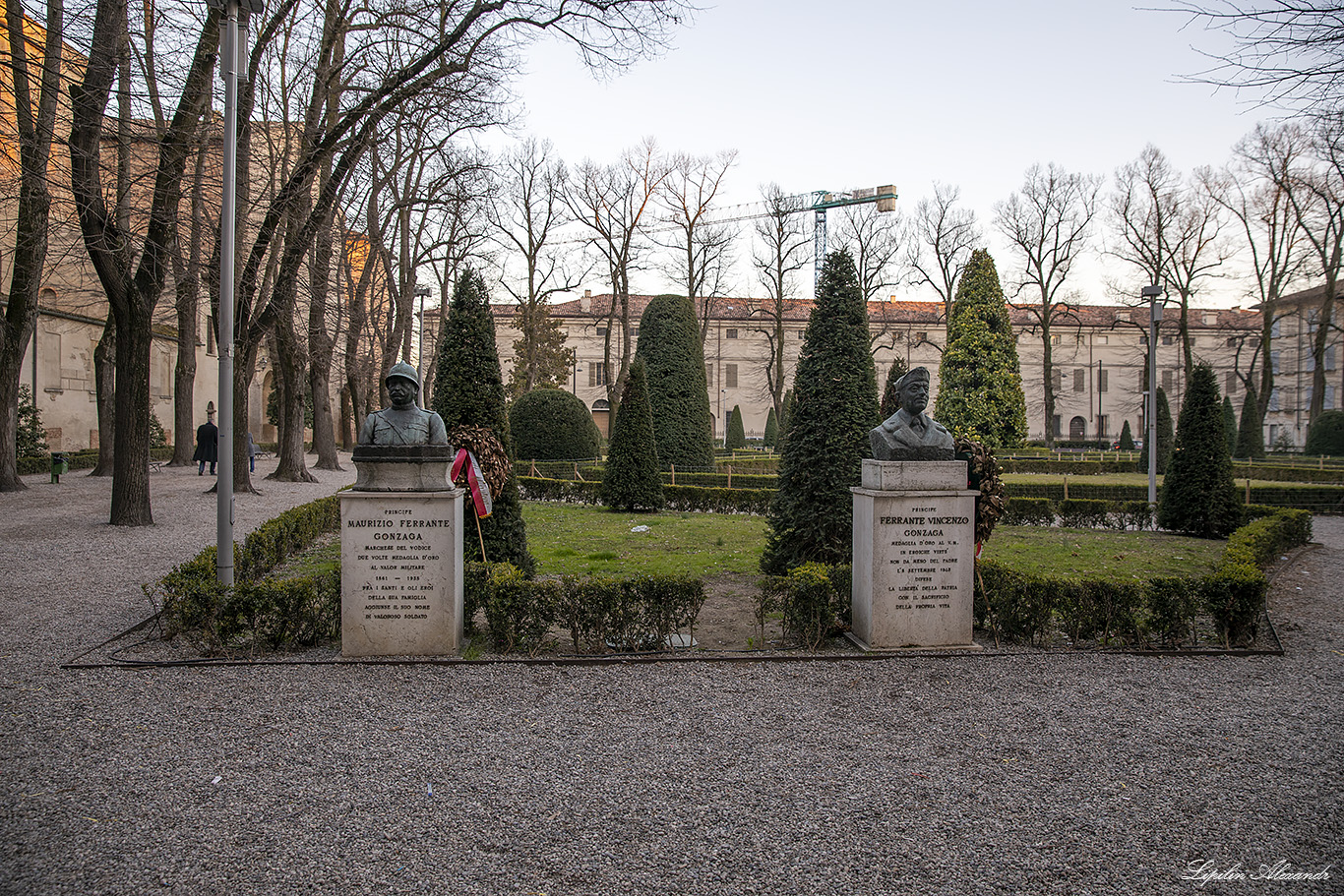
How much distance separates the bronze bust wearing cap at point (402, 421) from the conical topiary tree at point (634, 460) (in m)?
10.7

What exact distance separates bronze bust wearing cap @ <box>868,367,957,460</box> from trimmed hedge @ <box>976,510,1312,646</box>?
1.50 meters

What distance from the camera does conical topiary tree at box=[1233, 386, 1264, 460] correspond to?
109ft

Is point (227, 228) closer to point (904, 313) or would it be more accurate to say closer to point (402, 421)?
point (402, 421)

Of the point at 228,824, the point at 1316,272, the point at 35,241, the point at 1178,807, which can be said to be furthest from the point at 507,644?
the point at 1316,272

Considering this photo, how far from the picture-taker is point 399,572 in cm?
612

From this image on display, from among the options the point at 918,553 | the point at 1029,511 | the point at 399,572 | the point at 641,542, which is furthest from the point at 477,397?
the point at 1029,511

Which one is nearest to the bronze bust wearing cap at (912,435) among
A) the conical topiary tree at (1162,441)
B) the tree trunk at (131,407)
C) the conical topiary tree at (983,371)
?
the tree trunk at (131,407)

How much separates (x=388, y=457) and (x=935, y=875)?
4.74 metres

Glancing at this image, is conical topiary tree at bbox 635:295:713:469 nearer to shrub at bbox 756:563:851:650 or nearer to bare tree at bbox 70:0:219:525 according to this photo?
bare tree at bbox 70:0:219:525

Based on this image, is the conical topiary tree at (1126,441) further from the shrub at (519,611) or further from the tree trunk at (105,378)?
the tree trunk at (105,378)

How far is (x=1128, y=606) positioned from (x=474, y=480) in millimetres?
6092

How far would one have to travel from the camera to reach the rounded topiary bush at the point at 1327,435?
111 ft

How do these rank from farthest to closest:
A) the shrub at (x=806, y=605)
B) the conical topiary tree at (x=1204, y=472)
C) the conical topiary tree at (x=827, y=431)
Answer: the conical topiary tree at (x=1204, y=472)
the conical topiary tree at (x=827, y=431)
the shrub at (x=806, y=605)

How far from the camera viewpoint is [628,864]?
322 cm
